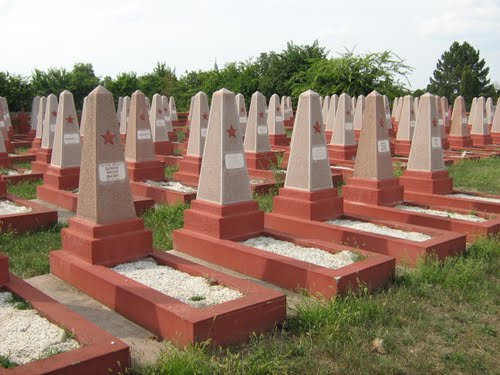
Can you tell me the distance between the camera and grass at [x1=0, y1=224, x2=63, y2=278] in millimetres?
6387

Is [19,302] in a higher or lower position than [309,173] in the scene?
lower

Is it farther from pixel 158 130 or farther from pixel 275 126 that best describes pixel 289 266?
pixel 275 126

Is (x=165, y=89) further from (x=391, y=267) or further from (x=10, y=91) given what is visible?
(x=391, y=267)

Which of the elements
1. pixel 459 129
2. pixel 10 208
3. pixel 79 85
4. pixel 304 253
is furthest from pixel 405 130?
pixel 79 85

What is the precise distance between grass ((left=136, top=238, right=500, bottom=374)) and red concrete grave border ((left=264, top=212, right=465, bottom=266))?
1.94 feet

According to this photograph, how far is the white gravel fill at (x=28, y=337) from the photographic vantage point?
3.91 metres

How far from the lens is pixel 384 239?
21.9ft

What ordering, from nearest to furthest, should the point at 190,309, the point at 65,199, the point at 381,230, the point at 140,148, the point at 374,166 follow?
the point at 190,309, the point at 381,230, the point at 374,166, the point at 65,199, the point at 140,148

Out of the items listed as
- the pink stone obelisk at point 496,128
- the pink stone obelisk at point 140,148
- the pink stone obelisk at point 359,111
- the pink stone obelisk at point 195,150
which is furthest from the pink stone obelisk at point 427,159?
the pink stone obelisk at point 496,128

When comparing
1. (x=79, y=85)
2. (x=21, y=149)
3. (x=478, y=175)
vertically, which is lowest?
(x=478, y=175)

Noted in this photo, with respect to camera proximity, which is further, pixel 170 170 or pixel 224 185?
pixel 170 170

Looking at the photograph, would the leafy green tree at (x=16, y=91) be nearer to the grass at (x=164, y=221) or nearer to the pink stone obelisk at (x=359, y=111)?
the pink stone obelisk at (x=359, y=111)

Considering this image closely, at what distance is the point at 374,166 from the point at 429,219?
131 cm

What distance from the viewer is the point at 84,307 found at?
5.32 m
